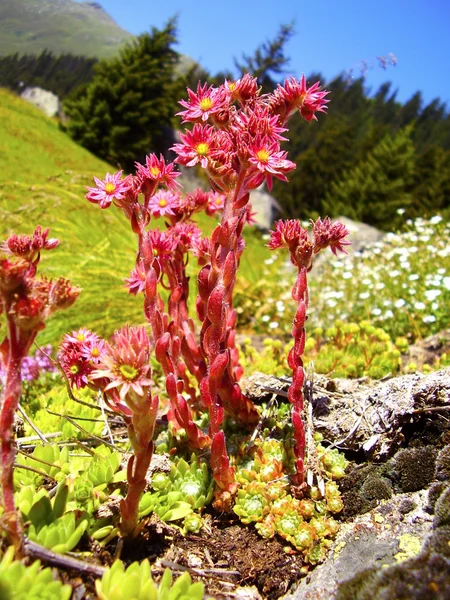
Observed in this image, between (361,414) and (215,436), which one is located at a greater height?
(361,414)

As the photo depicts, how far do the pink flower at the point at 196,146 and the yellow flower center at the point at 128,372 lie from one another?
29.1 inches

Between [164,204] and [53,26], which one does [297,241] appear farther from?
[53,26]

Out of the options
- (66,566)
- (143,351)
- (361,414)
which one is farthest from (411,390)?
(66,566)

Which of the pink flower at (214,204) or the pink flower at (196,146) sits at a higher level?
the pink flower at (214,204)

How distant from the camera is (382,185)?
2577 cm

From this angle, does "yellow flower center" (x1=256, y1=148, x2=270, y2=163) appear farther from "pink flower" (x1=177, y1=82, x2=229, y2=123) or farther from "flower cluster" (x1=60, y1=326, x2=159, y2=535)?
"flower cluster" (x1=60, y1=326, x2=159, y2=535)

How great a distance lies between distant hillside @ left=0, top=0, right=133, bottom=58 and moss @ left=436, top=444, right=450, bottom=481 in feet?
15.4

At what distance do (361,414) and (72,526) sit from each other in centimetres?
135

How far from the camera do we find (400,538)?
159 centimetres

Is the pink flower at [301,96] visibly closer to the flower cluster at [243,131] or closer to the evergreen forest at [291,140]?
the flower cluster at [243,131]

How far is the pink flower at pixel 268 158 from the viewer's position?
1.55 meters

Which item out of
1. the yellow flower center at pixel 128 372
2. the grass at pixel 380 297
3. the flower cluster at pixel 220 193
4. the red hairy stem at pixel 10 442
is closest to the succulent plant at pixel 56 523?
the red hairy stem at pixel 10 442

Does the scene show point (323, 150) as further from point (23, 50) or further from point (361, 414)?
point (361, 414)

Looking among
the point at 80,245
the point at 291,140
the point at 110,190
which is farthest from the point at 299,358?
the point at 291,140
